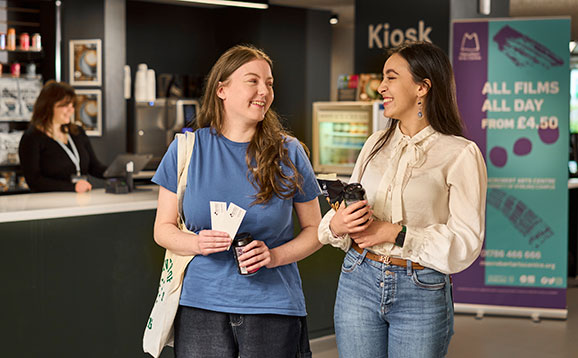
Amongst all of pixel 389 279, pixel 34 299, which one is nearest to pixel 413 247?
pixel 389 279

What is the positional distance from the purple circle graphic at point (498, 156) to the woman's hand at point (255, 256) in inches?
153

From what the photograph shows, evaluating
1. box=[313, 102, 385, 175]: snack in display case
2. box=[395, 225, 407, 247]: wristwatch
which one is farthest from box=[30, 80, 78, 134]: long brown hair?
box=[395, 225, 407, 247]: wristwatch

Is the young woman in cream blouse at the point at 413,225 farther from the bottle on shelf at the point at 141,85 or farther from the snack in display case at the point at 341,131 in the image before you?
the bottle on shelf at the point at 141,85

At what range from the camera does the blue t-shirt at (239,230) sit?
2.01m

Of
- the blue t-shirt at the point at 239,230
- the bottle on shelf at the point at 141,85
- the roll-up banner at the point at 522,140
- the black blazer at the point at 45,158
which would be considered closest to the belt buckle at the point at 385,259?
the blue t-shirt at the point at 239,230

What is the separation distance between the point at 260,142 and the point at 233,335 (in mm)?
558

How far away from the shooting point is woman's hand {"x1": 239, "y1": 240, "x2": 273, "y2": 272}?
192 cm

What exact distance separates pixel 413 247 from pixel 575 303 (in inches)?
189

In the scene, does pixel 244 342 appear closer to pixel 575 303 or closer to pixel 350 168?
pixel 350 168

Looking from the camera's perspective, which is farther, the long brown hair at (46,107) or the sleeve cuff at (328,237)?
the long brown hair at (46,107)

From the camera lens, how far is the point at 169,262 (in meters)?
2.12

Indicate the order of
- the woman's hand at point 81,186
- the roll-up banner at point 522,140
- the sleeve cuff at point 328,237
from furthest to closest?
the roll-up banner at point 522,140, the woman's hand at point 81,186, the sleeve cuff at point 328,237

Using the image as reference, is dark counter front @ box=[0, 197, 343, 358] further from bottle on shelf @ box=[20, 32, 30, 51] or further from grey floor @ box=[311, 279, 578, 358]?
bottle on shelf @ box=[20, 32, 30, 51]

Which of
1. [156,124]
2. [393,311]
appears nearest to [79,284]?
[393,311]
